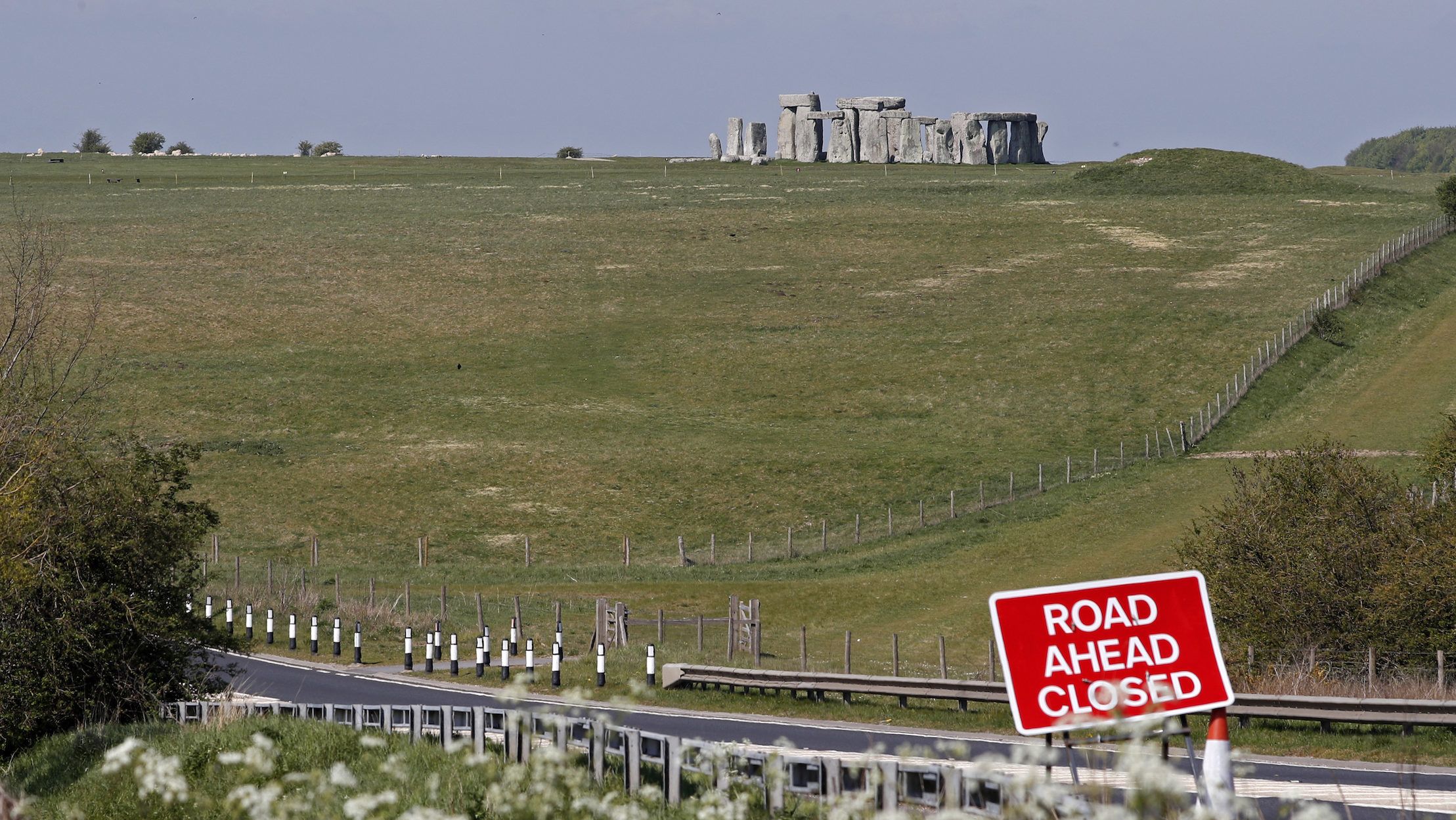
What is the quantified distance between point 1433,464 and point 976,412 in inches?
917

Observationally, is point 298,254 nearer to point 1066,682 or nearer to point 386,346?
point 386,346

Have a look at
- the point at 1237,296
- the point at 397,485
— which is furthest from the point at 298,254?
the point at 1237,296

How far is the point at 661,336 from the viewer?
253ft

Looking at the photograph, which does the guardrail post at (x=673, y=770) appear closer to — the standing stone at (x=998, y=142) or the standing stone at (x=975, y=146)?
the standing stone at (x=975, y=146)

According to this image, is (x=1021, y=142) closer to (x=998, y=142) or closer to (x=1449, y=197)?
(x=998, y=142)

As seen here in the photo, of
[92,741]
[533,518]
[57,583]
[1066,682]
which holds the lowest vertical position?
[533,518]

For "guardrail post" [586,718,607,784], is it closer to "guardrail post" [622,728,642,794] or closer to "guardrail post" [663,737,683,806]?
"guardrail post" [622,728,642,794]

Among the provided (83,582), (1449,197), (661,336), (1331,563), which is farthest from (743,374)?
(1449,197)

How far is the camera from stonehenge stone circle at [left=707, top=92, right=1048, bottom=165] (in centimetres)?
15375

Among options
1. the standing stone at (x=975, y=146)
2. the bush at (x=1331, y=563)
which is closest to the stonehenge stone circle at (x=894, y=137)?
the standing stone at (x=975, y=146)

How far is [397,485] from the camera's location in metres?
56.0

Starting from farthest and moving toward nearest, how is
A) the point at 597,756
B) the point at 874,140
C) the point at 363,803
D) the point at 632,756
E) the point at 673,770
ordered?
the point at 874,140 < the point at 597,756 < the point at 632,756 < the point at 673,770 < the point at 363,803

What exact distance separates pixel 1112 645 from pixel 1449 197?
314 ft

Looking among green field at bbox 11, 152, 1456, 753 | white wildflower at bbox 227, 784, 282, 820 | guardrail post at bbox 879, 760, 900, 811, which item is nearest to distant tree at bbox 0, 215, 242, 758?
green field at bbox 11, 152, 1456, 753
